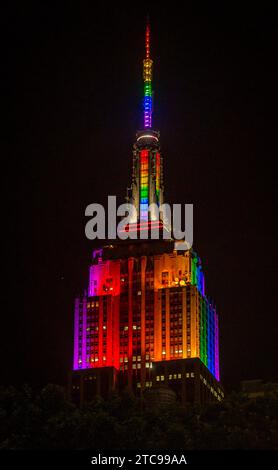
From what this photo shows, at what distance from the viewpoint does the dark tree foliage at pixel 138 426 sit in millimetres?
128750

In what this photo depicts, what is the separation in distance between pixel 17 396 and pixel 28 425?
8.18 m

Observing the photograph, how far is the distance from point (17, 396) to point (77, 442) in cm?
1454

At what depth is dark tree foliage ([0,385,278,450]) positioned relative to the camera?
12875 cm

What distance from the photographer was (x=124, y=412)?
141625 millimetres

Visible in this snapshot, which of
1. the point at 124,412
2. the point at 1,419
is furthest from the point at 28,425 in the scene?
the point at 124,412

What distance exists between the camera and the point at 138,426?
133250mm
